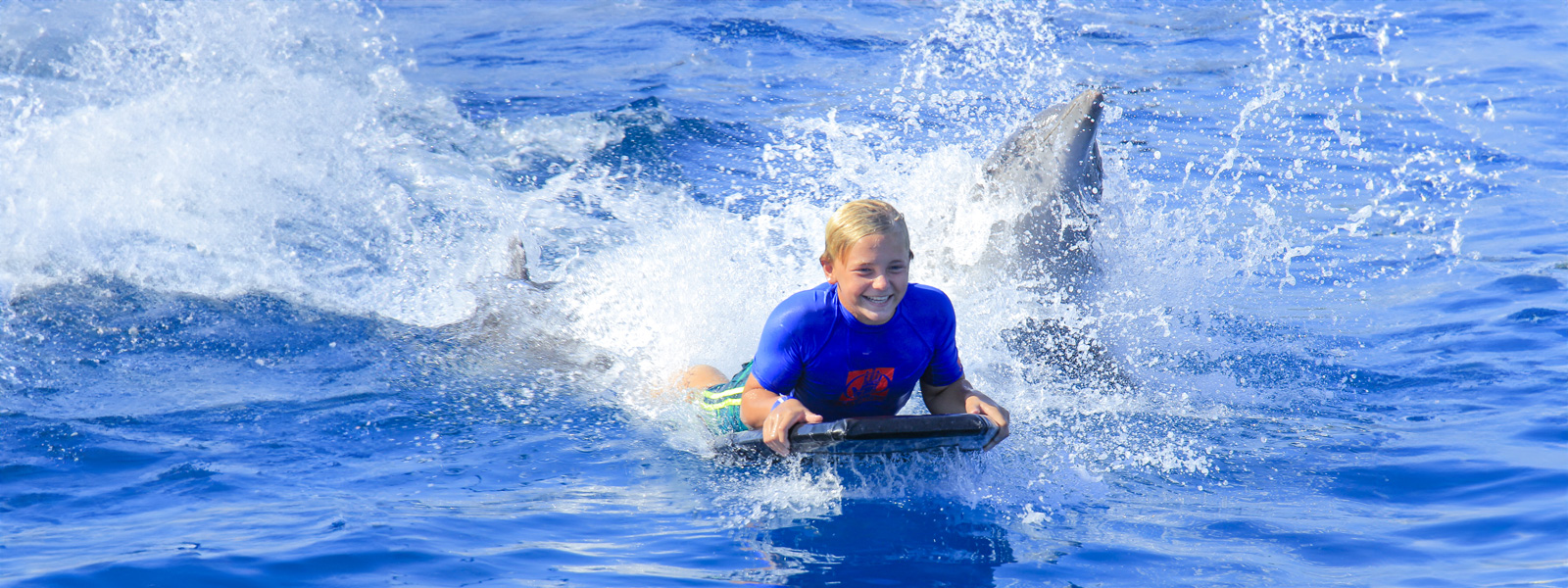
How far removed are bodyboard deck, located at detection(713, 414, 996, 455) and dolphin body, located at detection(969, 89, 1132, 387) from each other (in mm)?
2315

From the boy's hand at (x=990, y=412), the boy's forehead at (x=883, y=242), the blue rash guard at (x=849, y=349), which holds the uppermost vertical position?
the boy's forehead at (x=883, y=242)

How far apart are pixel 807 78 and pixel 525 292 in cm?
748

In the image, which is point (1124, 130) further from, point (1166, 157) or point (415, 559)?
point (415, 559)

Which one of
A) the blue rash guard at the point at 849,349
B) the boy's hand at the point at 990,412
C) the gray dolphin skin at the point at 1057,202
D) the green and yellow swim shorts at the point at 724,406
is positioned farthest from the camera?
the gray dolphin skin at the point at 1057,202

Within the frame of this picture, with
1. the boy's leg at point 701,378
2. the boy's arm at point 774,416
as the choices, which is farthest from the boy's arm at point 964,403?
the boy's leg at point 701,378

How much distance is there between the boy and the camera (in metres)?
4.41

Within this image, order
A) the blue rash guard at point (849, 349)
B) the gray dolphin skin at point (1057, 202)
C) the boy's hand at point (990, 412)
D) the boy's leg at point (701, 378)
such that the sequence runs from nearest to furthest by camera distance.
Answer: the boy's hand at point (990, 412), the blue rash guard at point (849, 349), the boy's leg at point (701, 378), the gray dolphin skin at point (1057, 202)

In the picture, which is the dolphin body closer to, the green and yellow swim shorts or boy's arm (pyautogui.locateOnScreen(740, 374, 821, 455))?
the green and yellow swim shorts

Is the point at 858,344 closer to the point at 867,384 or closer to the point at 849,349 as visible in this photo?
the point at 849,349

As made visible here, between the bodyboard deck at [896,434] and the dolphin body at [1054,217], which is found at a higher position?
the dolphin body at [1054,217]

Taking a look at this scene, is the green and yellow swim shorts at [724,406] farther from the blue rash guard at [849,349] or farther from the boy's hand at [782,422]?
the boy's hand at [782,422]

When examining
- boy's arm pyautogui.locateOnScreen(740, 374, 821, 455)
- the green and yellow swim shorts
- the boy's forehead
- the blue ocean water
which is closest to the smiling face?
the boy's forehead

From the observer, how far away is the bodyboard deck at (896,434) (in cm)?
425

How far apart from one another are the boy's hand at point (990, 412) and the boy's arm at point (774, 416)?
63 centimetres
